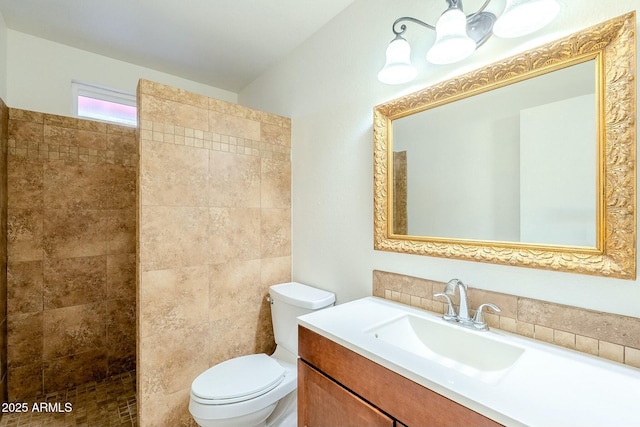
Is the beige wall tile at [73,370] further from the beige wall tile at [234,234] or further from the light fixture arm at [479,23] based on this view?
the light fixture arm at [479,23]

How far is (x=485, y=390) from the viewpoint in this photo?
2.19 ft

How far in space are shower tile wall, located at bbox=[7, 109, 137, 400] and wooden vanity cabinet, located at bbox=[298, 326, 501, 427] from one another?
6.09 ft

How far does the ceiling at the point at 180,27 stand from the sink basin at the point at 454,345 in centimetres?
172

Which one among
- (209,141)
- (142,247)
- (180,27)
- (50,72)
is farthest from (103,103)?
(142,247)

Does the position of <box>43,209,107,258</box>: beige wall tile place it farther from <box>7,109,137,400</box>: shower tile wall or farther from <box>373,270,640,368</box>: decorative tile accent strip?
<box>373,270,640,368</box>: decorative tile accent strip

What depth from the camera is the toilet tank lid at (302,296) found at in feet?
5.24

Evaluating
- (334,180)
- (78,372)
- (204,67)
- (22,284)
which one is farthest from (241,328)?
(204,67)

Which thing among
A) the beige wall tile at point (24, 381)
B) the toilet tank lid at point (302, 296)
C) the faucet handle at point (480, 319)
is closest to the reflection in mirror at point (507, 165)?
the faucet handle at point (480, 319)

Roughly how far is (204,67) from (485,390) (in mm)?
2715

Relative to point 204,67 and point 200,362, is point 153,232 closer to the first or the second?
point 200,362

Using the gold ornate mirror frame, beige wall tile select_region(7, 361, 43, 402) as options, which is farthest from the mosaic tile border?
beige wall tile select_region(7, 361, 43, 402)

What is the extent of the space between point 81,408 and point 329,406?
1.86 metres

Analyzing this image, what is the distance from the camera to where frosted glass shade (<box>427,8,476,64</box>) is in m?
1.00

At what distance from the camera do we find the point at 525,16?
0.89m
